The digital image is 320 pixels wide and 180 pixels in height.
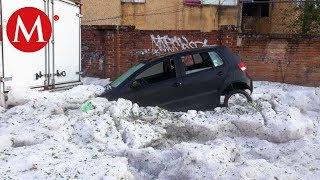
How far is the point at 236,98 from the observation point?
357 inches

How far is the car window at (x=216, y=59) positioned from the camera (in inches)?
355

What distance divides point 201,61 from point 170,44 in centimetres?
568

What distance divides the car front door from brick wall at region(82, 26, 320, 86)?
579 centimetres

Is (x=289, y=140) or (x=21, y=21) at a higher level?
(x=21, y=21)

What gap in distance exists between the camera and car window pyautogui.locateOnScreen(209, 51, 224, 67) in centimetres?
902

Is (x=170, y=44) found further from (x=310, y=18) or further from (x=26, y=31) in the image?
(x=310, y=18)

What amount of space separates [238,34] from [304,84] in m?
2.68

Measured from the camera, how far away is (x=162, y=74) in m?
8.84

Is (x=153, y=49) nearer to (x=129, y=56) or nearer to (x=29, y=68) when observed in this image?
(x=129, y=56)

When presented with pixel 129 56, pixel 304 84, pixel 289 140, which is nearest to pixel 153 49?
pixel 129 56

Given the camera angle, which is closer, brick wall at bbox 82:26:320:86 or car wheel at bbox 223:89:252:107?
car wheel at bbox 223:89:252:107

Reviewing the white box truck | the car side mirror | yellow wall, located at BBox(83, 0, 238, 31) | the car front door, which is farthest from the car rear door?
yellow wall, located at BBox(83, 0, 238, 31)

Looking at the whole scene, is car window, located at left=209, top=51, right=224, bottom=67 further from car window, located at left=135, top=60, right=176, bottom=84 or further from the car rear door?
car window, located at left=135, top=60, right=176, bottom=84

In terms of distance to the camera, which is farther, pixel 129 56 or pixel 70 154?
pixel 129 56
